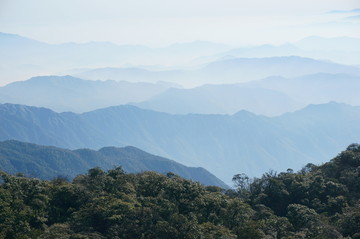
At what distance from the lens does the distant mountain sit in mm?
124469

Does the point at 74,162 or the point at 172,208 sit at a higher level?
the point at 172,208

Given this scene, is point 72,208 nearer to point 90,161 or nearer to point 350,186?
point 350,186

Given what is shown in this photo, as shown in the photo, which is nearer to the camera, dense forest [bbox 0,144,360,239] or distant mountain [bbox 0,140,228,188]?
dense forest [bbox 0,144,360,239]

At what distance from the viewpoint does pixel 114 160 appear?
483 feet

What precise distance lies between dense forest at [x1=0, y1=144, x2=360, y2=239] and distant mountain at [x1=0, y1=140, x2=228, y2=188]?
8059 cm

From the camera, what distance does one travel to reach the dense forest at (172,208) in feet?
112

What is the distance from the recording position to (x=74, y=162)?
138375 millimetres

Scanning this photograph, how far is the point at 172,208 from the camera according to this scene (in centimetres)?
3712

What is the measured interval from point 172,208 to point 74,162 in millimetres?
104894

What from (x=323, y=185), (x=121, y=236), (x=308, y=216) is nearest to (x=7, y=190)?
(x=121, y=236)

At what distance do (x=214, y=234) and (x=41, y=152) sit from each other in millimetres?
109351

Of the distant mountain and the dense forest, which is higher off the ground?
the dense forest

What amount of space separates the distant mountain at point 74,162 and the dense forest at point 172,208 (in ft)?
264

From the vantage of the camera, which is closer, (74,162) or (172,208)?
(172,208)
